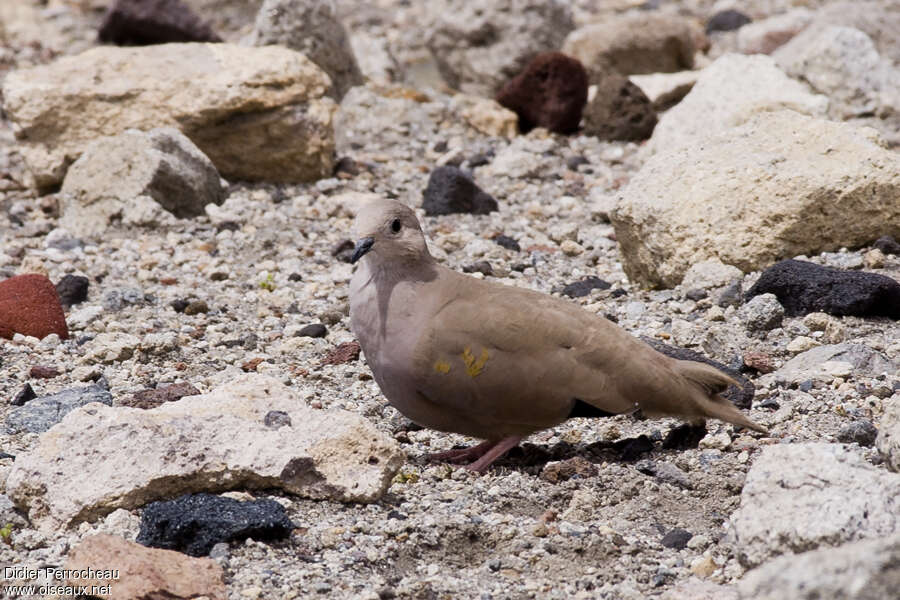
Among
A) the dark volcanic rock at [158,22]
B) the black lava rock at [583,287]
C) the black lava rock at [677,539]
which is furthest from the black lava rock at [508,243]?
the dark volcanic rock at [158,22]

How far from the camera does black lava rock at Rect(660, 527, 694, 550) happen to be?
13.0 feet

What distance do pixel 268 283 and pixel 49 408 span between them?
6.47 ft

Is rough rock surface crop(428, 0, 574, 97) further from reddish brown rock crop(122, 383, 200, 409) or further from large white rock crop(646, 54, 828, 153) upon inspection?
reddish brown rock crop(122, 383, 200, 409)

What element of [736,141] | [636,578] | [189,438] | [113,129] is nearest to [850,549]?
[636,578]

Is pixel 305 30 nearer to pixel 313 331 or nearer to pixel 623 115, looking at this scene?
pixel 623 115

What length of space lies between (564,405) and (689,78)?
6240 mm

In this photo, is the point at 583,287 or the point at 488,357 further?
the point at 583,287

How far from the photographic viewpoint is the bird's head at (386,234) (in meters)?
4.61

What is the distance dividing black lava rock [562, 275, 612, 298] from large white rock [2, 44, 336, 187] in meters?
2.58

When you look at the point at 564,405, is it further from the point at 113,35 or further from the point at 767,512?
the point at 113,35

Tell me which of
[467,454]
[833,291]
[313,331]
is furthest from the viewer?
[313,331]

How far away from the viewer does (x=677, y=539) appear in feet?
13.0

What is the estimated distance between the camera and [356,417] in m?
4.35

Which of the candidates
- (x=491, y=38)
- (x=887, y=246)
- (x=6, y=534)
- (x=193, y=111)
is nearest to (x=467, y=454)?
(x=6, y=534)
